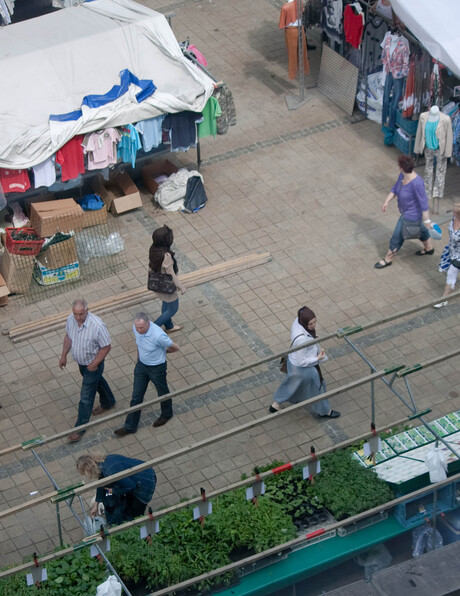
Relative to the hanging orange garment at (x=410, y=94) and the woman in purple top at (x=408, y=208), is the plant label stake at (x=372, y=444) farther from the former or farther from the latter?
the hanging orange garment at (x=410, y=94)

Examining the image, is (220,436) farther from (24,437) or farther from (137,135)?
(137,135)

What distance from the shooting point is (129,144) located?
14172 mm

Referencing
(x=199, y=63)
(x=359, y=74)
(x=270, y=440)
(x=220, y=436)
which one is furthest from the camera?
(x=359, y=74)

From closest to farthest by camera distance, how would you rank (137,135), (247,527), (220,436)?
(220,436)
(247,527)
(137,135)

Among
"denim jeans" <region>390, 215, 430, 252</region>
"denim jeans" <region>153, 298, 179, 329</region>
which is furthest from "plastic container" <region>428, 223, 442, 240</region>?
"denim jeans" <region>153, 298, 179, 329</region>

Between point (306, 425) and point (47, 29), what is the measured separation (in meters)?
7.01

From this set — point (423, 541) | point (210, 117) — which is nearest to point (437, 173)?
point (210, 117)

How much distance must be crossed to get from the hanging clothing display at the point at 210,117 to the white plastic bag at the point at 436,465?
21.7ft

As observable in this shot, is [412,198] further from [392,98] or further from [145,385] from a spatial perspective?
[145,385]

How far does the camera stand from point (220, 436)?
28.8 ft

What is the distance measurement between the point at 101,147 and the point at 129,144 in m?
0.39

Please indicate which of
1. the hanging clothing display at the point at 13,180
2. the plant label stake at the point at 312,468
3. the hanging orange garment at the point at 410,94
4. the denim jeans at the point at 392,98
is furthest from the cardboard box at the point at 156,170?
the plant label stake at the point at 312,468

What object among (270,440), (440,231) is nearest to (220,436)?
(270,440)

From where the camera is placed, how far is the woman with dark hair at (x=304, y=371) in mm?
10672
